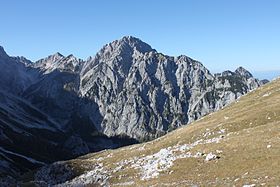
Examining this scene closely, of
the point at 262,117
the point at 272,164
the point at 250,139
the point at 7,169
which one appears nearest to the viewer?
the point at 272,164

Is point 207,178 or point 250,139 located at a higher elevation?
point 250,139

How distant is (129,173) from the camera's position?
201 ft

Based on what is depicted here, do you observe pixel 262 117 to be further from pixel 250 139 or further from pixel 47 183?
pixel 47 183

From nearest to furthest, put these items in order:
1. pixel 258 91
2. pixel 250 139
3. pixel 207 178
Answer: pixel 207 178 < pixel 250 139 < pixel 258 91

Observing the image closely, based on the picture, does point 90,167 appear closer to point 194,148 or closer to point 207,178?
point 194,148

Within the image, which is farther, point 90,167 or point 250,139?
point 90,167

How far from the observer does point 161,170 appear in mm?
53938

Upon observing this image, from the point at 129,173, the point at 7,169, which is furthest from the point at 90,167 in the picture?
the point at 7,169

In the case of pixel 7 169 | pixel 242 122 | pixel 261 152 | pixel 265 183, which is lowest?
pixel 265 183

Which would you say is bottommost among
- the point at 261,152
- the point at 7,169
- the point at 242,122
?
the point at 261,152

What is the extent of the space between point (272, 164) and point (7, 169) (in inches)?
5680

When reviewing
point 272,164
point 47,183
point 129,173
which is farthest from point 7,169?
point 272,164

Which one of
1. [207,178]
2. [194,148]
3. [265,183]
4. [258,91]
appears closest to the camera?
[265,183]

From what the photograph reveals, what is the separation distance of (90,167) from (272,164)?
48.7m
